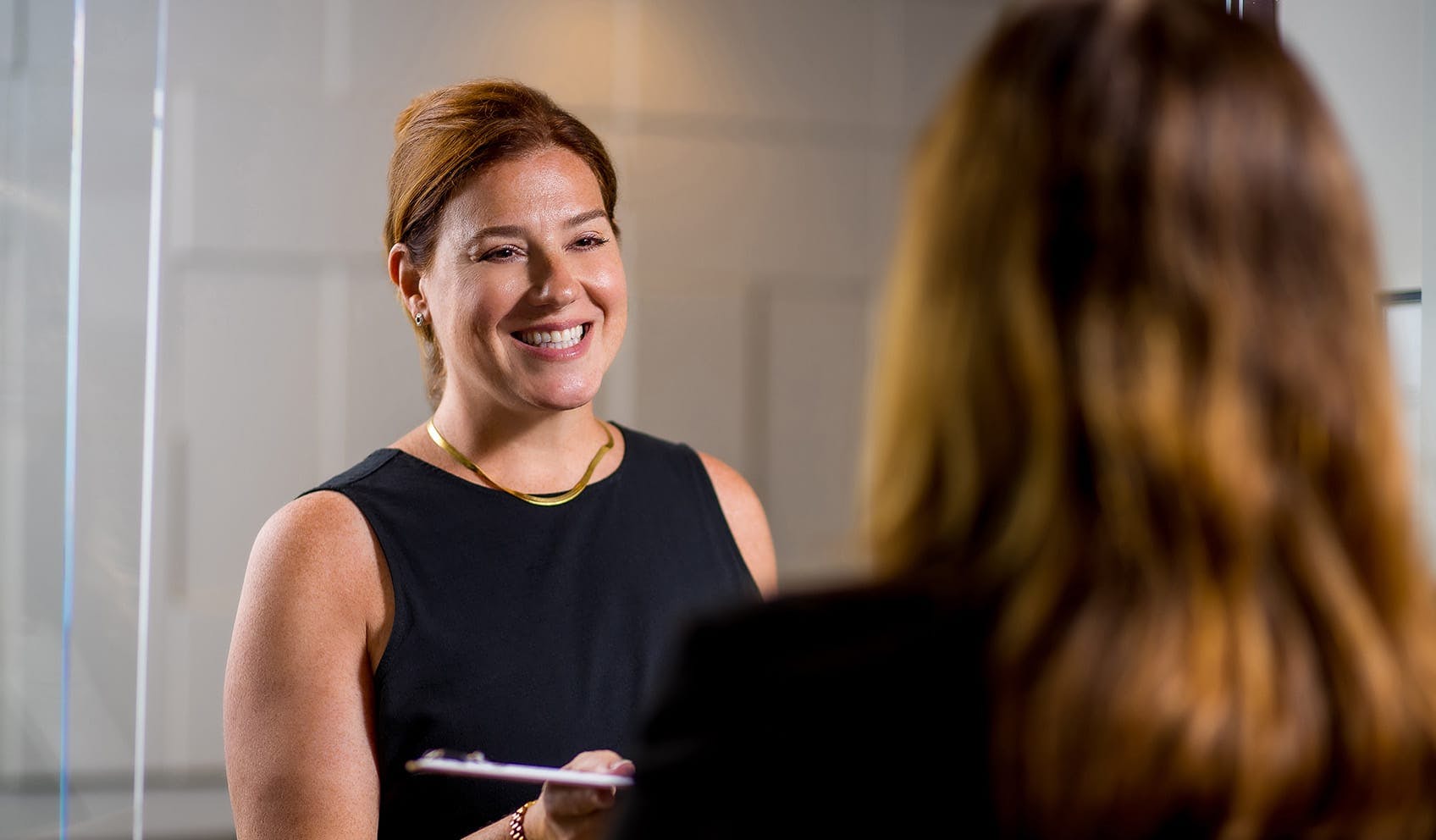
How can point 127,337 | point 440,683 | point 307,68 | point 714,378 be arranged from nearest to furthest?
point 440,683 → point 127,337 → point 307,68 → point 714,378

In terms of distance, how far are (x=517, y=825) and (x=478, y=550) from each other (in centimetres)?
21

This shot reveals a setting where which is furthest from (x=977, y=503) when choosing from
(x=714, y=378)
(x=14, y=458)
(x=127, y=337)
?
(x=714, y=378)

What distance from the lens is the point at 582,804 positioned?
0.65 m

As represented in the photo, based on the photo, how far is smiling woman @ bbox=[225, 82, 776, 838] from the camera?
2.63 feet

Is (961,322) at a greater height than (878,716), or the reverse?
(961,322)

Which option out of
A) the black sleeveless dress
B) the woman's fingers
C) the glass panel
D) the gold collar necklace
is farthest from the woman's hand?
the glass panel

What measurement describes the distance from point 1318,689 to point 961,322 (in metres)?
0.13

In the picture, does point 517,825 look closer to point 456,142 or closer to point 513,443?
point 513,443

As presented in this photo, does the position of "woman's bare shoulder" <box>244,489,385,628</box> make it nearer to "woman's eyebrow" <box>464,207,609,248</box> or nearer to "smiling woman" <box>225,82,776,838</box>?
"smiling woman" <box>225,82,776,838</box>

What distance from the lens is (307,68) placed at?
1620mm

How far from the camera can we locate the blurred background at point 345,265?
3.83 ft

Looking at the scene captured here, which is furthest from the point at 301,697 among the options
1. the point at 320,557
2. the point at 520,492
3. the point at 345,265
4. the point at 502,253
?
the point at 345,265

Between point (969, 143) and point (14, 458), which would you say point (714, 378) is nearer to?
point (14, 458)

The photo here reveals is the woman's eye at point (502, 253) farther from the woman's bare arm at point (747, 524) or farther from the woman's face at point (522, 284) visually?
the woman's bare arm at point (747, 524)
